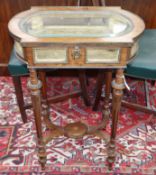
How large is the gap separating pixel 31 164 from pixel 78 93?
0.64 metres

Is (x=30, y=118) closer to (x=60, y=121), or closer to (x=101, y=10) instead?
(x=60, y=121)

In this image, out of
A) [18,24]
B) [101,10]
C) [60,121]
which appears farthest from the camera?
[60,121]

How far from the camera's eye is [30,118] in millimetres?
1982

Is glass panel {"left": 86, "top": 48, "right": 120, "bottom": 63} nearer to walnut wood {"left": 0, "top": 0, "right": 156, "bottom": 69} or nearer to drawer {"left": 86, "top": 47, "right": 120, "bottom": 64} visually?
drawer {"left": 86, "top": 47, "right": 120, "bottom": 64}

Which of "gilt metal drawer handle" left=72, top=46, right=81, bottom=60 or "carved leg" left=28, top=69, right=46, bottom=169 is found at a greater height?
"gilt metal drawer handle" left=72, top=46, right=81, bottom=60

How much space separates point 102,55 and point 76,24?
A: 9.0 inches

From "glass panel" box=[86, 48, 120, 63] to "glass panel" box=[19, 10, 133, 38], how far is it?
74mm

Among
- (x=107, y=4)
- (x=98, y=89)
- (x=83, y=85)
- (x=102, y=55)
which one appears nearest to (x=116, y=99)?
(x=102, y=55)

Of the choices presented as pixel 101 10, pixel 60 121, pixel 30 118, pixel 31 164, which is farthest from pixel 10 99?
pixel 101 10

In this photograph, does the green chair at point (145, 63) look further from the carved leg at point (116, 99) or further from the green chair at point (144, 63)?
the carved leg at point (116, 99)

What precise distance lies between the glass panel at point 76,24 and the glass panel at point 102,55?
0.07 m

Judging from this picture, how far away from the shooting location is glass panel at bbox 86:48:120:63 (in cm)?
114

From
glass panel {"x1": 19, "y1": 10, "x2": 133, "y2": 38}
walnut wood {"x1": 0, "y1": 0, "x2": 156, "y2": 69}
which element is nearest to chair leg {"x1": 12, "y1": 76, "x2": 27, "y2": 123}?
glass panel {"x1": 19, "y1": 10, "x2": 133, "y2": 38}

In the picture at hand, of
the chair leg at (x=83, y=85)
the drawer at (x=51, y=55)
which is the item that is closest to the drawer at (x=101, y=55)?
the drawer at (x=51, y=55)
